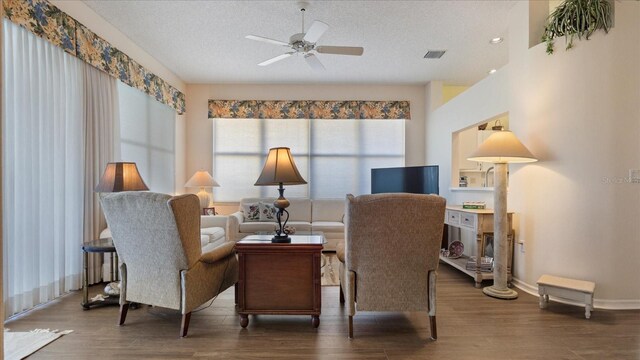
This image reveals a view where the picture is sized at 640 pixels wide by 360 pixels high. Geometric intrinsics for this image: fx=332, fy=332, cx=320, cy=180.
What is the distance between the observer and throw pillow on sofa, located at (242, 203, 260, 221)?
5297 mm

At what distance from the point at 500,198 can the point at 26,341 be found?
12.7 feet

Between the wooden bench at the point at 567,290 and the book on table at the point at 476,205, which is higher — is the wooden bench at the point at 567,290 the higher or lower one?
the lower one

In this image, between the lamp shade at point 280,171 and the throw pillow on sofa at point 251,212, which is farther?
the throw pillow on sofa at point 251,212

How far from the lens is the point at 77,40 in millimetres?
3160

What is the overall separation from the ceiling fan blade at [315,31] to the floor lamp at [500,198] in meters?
1.81

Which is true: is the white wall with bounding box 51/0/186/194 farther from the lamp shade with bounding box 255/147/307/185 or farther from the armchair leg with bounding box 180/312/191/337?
the armchair leg with bounding box 180/312/191/337

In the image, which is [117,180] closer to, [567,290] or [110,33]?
[110,33]

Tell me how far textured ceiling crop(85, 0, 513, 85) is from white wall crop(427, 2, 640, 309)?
0.86 m

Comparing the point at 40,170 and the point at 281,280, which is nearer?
the point at 281,280

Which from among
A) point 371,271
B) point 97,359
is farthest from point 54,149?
point 371,271

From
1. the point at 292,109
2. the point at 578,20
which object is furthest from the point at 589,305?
the point at 292,109

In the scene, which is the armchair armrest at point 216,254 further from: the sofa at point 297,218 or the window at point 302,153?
the window at point 302,153

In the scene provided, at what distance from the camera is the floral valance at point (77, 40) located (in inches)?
103

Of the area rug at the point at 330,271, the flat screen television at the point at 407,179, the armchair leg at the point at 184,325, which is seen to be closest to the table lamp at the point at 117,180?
the armchair leg at the point at 184,325
